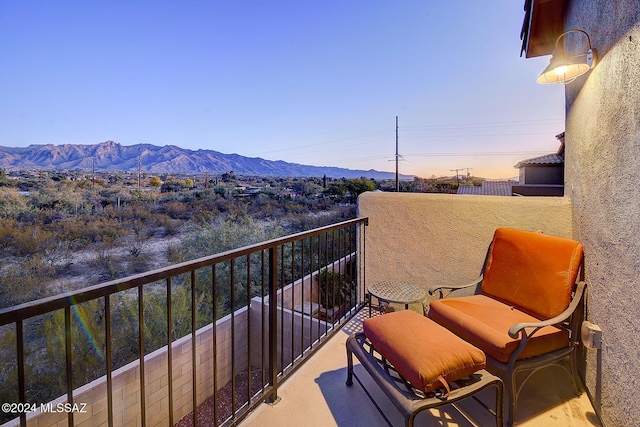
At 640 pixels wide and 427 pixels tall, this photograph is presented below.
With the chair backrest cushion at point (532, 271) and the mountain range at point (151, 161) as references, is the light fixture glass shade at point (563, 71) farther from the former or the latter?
the mountain range at point (151, 161)

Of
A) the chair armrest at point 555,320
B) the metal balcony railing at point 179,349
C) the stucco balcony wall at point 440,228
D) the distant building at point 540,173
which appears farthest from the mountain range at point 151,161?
the chair armrest at point 555,320

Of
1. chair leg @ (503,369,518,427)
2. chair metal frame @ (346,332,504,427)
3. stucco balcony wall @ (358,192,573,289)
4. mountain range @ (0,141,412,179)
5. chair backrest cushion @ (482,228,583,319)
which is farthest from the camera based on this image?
mountain range @ (0,141,412,179)

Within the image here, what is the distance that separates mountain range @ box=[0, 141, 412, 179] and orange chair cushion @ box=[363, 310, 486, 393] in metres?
32.5

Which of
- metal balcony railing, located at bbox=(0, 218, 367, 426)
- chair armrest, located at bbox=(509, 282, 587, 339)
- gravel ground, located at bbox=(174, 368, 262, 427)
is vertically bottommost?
gravel ground, located at bbox=(174, 368, 262, 427)

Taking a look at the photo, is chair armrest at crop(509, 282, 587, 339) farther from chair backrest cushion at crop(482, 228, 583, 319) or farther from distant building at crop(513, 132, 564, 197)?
distant building at crop(513, 132, 564, 197)

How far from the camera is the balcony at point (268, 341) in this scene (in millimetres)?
1458

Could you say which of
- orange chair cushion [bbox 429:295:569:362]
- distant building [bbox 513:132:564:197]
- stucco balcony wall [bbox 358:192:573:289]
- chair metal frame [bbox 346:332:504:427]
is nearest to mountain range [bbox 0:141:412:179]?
distant building [bbox 513:132:564:197]

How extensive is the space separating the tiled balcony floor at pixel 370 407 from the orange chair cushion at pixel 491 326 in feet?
1.24

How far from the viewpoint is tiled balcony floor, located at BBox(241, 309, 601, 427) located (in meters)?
1.82

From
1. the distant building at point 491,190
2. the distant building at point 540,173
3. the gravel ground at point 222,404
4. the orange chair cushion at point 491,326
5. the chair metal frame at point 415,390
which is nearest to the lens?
the chair metal frame at point 415,390

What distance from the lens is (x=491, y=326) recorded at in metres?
2.04

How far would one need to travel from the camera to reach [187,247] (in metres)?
9.18

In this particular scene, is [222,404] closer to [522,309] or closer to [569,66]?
[522,309]

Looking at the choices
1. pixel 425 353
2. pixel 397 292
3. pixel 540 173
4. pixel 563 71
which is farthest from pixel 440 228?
pixel 540 173
